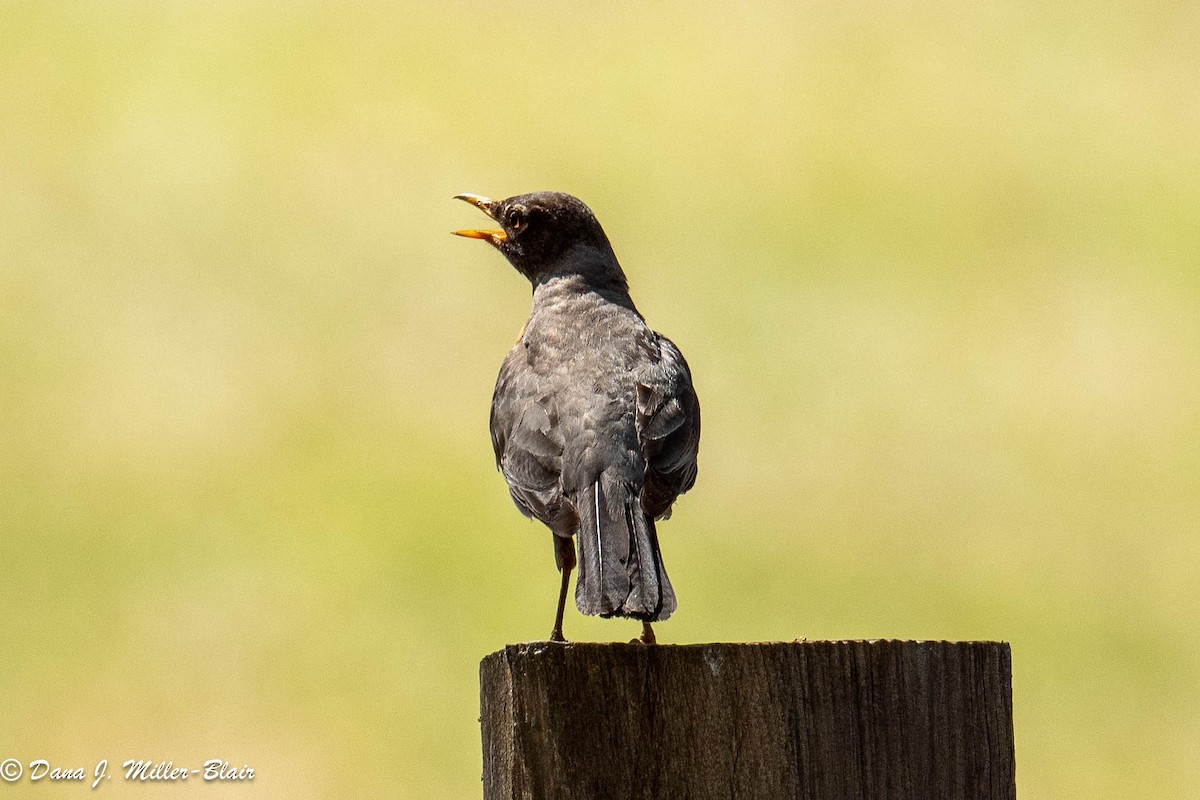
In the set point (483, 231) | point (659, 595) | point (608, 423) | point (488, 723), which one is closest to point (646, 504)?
point (608, 423)

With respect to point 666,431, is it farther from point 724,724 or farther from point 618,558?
point 724,724

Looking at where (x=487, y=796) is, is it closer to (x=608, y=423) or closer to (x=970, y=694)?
(x=970, y=694)

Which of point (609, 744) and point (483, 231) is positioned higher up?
point (483, 231)

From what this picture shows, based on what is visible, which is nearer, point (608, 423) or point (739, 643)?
point (739, 643)

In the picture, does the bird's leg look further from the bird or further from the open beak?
the open beak

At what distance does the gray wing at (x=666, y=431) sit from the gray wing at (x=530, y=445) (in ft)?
0.98

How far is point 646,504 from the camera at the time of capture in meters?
4.70

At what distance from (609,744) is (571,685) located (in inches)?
5.6

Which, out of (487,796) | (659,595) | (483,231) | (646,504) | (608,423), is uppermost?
(483,231)

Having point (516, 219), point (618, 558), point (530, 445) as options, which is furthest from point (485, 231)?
point (618, 558)

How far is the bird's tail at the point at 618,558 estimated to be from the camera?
3.93 meters

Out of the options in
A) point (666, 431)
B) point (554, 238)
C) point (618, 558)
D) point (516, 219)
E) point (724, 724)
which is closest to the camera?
point (724, 724)

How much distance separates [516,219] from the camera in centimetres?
661

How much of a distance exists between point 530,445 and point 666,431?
0.49 m
